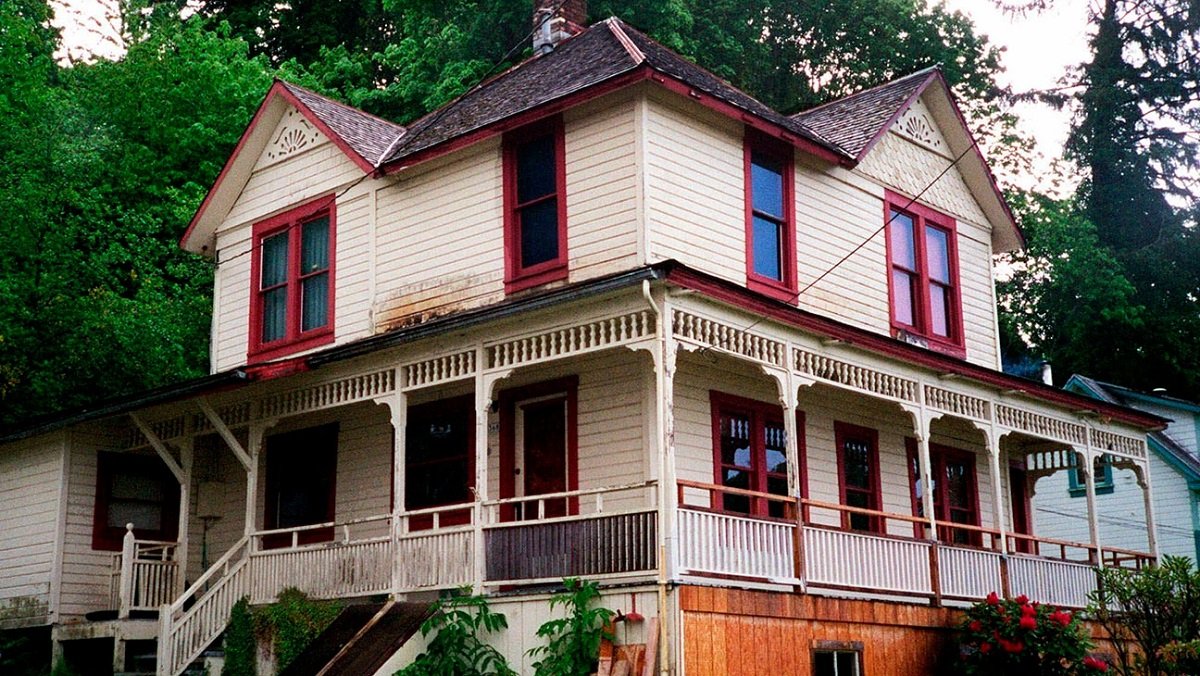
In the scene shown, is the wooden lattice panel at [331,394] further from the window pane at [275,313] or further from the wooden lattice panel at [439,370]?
the window pane at [275,313]

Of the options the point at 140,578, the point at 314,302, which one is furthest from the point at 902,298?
the point at 140,578

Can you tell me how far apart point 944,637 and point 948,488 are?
5.07 m

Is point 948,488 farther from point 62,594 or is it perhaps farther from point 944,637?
point 62,594

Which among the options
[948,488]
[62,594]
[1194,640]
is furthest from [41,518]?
[1194,640]

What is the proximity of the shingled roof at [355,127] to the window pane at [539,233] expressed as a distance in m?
3.17

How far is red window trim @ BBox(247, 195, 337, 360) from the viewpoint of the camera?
2222 cm

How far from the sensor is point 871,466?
2166 centimetres

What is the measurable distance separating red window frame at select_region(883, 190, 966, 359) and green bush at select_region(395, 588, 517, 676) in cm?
890

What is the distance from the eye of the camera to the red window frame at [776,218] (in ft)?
64.5

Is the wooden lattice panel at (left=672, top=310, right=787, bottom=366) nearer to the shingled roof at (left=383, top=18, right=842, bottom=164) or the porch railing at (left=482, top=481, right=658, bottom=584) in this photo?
the porch railing at (left=482, top=481, right=658, bottom=584)

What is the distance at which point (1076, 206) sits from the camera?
45469 mm

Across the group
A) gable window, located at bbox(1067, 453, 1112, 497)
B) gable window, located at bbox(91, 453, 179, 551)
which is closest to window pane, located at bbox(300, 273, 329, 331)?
gable window, located at bbox(91, 453, 179, 551)

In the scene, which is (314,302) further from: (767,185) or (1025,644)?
(1025,644)

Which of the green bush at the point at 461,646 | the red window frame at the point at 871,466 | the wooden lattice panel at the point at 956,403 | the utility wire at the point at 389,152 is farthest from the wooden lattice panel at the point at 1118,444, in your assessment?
the green bush at the point at 461,646
